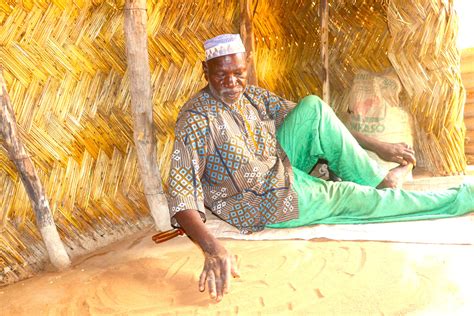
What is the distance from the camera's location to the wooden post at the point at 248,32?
11.8ft

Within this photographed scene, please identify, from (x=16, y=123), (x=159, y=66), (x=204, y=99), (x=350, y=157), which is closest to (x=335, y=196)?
(x=350, y=157)

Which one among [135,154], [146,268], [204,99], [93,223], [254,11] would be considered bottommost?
[146,268]

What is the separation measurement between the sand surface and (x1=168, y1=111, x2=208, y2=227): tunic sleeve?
1.07ft

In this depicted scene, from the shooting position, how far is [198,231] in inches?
83.3

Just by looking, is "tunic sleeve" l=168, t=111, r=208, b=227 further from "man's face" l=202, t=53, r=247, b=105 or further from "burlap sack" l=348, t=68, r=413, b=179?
"burlap sack" l=348, t=68, r=413, b=179

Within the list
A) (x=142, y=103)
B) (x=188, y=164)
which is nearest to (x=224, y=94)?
(x=188, y=164)

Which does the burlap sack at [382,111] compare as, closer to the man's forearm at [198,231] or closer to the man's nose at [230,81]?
the man's nose at [230,81]

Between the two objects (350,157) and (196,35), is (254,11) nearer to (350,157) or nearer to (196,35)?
(196,35)

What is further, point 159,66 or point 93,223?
point 159,66

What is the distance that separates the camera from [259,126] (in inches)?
108

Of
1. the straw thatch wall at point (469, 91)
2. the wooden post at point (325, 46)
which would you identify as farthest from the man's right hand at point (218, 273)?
the straw thatch wall at point (469, 91)

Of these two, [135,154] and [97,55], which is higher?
[97,55]

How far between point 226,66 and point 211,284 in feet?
3.72

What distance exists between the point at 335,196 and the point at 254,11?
5.63ft
